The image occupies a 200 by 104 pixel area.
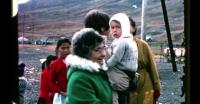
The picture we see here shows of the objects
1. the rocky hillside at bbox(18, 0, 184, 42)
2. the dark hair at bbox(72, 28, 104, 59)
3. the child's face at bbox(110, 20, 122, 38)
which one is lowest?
the dark hair at bbox(72, 28, 104, 59)

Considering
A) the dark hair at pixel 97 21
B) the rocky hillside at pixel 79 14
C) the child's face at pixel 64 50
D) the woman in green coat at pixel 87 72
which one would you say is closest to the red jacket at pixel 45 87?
the child's face at pixel 64 50

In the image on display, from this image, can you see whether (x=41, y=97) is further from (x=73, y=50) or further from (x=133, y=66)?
(x=73, y=50)

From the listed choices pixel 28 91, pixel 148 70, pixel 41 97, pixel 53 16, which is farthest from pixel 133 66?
pixel 53 16

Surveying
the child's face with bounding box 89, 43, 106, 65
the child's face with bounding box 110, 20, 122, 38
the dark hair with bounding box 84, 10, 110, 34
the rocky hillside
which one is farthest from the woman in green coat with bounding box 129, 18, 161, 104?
the rocky hillside

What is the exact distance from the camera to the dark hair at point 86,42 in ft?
6.00

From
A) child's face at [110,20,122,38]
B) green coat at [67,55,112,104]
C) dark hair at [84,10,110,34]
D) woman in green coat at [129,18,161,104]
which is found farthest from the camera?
woman in green coat at [129,18,161,104]

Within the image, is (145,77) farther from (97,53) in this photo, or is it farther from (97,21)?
(97,53)

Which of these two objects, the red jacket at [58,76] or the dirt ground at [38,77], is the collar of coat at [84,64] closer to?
the red jacket at [58,76]

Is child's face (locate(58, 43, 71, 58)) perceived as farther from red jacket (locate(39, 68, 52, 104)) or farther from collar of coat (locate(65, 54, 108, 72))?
collar of coat (locate(65, 54, 108, 72))

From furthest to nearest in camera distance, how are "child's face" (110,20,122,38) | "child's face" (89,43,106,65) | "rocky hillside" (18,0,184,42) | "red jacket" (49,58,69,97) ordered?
"rocky hillside" (18,0,184,42) → "red jacket" (49,58,69,97) → "child's face" (110,20,122,38) → "child's face" (89,43,106,65)

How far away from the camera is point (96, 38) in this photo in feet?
6.02

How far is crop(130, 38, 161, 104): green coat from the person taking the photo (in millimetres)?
2900

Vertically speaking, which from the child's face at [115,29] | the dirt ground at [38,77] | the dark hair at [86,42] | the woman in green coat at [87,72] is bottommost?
Result: the dirt ground at [38,77]

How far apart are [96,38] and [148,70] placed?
1208mm
